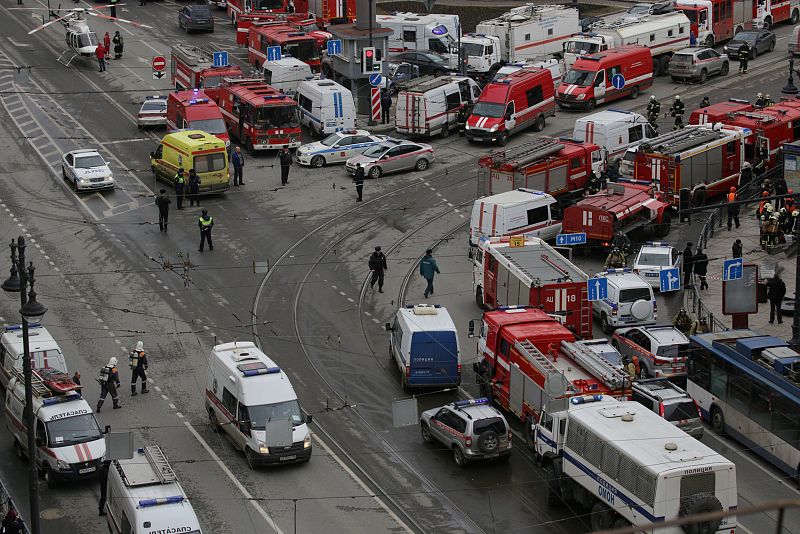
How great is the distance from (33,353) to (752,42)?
163 ft

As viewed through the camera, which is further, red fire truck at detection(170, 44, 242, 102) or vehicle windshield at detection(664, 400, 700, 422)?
red fire truck at detection(170, 44, 242, 102)

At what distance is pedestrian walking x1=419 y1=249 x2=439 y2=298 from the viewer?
157 feet

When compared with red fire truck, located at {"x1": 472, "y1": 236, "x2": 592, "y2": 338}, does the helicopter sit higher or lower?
higher

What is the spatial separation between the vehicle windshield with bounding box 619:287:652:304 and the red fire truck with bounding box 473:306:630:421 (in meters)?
4.72

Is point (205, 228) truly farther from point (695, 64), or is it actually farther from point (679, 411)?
point (695, 64)

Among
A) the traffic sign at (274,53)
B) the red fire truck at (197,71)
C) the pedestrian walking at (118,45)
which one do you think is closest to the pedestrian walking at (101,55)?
the pedestrian walking at (118,45)

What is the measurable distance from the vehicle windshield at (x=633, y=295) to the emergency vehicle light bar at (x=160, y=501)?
18.6 metres

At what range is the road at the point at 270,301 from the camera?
34750mm

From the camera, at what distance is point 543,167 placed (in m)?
54.3

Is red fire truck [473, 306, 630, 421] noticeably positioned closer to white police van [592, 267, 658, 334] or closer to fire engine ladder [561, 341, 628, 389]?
fire engine ladder [561, 341, 628, 389]

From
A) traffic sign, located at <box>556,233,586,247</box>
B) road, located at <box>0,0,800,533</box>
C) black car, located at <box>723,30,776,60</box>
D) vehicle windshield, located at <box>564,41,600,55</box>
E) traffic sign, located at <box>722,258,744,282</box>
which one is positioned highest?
vehicle windshield, located at <box>564,41,600,55</box>

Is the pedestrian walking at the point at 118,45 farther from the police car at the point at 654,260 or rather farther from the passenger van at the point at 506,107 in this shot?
the police car at the point at 654,260

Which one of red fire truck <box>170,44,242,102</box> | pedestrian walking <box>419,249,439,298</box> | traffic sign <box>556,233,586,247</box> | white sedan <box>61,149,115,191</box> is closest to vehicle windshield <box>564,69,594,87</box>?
red fire truck <box>170,44,242,102</box>

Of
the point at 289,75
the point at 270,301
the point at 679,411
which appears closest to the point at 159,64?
the point at 289,75
